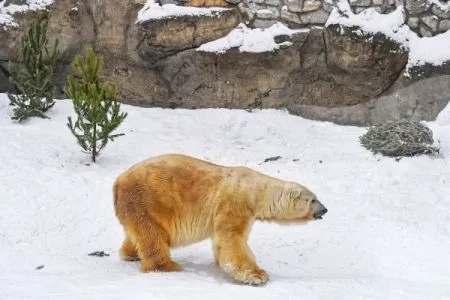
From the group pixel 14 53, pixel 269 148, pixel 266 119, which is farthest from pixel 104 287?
pixel 14 53

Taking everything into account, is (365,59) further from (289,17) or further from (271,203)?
(271,203)

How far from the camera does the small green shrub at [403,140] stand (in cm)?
880

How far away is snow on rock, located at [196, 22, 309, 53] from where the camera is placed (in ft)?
39.0

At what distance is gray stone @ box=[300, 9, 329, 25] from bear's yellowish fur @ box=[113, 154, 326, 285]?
23.7ft

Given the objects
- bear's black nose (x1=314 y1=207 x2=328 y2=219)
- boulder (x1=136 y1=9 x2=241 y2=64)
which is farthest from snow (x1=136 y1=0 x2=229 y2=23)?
bear's black nose (x1=314 y1=207 x2=328 y2=219)

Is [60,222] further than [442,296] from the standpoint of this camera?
Yes

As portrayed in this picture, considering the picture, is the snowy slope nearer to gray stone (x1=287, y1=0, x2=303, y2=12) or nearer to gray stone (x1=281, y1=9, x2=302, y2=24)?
gray stone (x1=281, y1=9, x2=302, y2=24)

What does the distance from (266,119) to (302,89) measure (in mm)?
1040

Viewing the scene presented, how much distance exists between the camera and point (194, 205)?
538cm

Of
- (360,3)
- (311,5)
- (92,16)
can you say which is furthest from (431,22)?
(92,16)

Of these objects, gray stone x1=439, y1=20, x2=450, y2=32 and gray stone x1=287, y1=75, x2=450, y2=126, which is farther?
gray stone x1=439, y1=20, x2=450, y2=32

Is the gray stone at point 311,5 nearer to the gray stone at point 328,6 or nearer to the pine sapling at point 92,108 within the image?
the gray stone at point 328,6

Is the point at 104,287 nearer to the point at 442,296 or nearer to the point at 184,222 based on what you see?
the point at 184,222

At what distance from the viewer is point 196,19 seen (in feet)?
39.8
